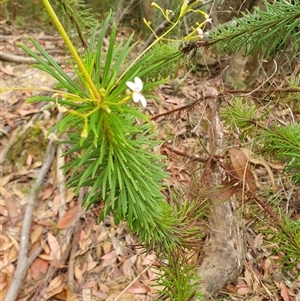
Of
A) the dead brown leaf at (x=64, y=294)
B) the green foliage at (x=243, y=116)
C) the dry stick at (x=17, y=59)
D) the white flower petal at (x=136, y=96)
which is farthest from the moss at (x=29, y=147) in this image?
the white flower petal at (x=136, y=96)

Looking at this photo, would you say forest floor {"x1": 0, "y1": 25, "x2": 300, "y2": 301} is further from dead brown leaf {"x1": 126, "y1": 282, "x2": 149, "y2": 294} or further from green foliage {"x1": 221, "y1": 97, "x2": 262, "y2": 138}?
green foliage {"x1": 221, "y1": 97, "x2": 262, "y2": 138}

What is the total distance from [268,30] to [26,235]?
1.84m

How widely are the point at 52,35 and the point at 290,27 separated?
119 inches

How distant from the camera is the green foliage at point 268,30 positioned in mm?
971

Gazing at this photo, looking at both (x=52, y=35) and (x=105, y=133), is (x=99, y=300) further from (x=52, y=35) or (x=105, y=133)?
(x=52, y=35)

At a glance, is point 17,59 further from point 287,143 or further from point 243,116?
point 287,143

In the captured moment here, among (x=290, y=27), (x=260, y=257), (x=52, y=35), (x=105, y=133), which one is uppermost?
(x=105, y=133)

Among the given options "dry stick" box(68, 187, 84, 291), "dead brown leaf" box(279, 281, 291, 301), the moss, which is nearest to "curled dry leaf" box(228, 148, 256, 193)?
"dead brown leaf" box(279, 281, 291, 301)

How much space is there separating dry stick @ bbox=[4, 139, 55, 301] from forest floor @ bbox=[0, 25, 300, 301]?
2 centimetres

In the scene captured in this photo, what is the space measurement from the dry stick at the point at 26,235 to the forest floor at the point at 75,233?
0.02m

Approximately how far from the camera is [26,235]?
2180 mm

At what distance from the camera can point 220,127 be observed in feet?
4.40

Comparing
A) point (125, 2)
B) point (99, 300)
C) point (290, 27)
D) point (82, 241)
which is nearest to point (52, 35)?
point (125, 2)

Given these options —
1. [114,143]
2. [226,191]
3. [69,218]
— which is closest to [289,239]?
[226,191]
